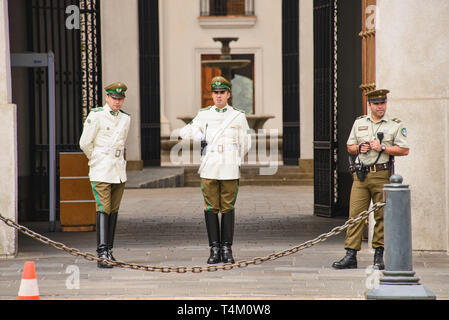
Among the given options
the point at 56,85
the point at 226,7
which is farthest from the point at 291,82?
the point at 56,85

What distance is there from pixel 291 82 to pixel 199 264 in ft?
52.5

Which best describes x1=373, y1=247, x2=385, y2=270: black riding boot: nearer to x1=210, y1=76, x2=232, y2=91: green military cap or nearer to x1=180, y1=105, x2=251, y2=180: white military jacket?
x1=180, y1=105, x2=251, y2=180: white military jacket

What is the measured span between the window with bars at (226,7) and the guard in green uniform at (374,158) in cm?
2228

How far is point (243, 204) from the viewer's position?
15.6m

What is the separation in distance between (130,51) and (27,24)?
399 inches

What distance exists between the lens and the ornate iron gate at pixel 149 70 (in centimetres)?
2433

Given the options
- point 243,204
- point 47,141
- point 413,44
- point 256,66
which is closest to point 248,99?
point 256,66

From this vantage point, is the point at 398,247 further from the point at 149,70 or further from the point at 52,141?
the point at 149,70

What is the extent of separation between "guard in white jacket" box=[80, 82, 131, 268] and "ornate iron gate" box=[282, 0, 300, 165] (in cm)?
1538

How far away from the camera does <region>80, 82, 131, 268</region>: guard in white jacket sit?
332 inches

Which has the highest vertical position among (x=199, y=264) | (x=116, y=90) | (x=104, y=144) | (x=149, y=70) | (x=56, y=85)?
(x=149, y=70)

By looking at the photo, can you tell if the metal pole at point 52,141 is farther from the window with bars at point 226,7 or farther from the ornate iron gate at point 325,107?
the window with bars at point 226,7

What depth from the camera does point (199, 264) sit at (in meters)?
8.57
